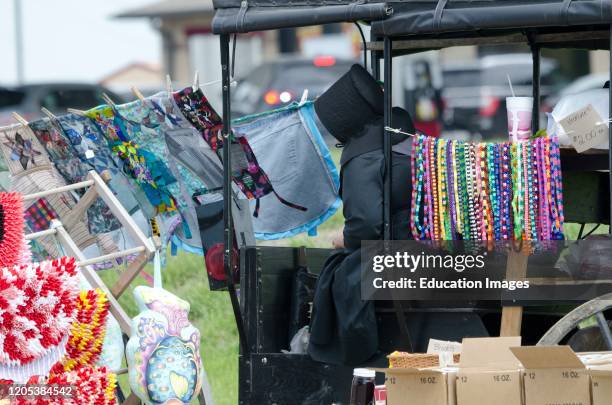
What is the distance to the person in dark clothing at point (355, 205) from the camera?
5133 millimetres

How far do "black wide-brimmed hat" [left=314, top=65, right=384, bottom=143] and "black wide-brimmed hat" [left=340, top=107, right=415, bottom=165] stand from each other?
0.03m

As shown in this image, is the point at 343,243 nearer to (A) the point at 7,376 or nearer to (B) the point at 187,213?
(B) the point at 187,213

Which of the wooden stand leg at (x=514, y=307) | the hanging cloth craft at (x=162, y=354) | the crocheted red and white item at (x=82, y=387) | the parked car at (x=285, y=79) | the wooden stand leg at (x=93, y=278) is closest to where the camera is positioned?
the crocheted red and white item at (x=82, y=387)

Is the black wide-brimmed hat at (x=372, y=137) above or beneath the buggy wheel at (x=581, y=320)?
above

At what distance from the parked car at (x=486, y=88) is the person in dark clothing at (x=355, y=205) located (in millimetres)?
16159

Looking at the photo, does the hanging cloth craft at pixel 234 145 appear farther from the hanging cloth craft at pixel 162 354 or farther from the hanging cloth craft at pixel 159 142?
the hanging cloth craft at pixel 162 354

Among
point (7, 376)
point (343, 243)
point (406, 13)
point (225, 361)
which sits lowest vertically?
point (225, 361)

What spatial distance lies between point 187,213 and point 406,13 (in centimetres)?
187

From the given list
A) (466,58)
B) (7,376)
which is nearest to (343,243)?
(7,376)

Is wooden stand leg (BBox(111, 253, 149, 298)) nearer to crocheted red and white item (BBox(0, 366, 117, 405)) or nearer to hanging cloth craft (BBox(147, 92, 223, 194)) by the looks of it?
crocheted red and white item (BBox(0, 366, 117, 405))

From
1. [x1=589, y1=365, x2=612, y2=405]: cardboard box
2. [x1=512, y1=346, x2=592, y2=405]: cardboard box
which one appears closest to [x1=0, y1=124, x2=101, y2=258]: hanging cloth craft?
[x1=512, y1=346, x2=592, y2=405]: cardboard box

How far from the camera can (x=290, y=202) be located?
623cm

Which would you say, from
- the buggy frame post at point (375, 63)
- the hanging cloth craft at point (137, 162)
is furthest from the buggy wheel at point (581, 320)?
the hanging cloth craft at point (137, 162)

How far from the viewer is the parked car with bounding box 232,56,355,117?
18.9 metres
